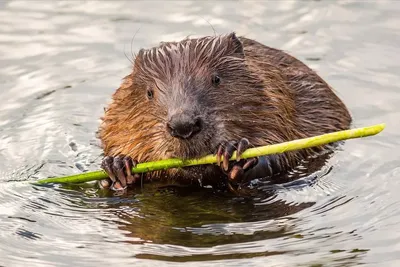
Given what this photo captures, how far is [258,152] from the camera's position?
18.6ft

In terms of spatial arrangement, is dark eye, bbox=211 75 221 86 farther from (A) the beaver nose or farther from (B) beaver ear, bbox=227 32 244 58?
(A) the beaver nose

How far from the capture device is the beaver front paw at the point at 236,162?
5.74 metres

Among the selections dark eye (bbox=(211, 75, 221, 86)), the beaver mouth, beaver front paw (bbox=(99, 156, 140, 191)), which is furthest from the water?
dark eye (bbox=(211, 75, 221, 86))

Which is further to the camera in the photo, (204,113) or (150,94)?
(150,94)

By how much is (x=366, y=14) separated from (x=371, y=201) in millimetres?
3027

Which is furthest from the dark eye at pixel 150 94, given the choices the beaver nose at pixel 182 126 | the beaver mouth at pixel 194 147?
the beaver nose at pixel 182 126

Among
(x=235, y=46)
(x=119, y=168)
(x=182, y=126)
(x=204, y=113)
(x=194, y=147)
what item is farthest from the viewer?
(x=235, y=46)

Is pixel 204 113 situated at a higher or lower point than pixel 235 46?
lower

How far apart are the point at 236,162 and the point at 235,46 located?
2.36 feet

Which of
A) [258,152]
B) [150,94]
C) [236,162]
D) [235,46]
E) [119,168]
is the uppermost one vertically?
[235,46]

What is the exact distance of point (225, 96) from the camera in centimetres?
612

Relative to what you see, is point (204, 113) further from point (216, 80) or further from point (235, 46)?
point (235, 46)

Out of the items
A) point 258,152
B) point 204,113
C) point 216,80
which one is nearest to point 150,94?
point 216,80

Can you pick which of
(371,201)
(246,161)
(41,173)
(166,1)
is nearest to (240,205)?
(246,161)
